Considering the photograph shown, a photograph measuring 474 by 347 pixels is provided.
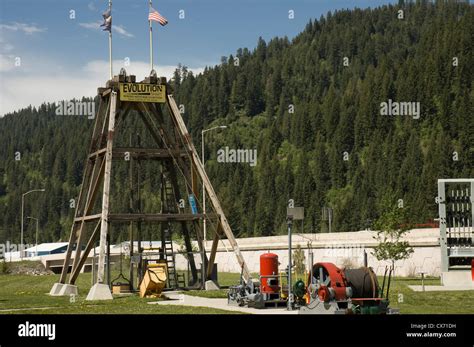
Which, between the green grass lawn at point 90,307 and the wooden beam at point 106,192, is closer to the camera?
the green grass lawn at point 90,307

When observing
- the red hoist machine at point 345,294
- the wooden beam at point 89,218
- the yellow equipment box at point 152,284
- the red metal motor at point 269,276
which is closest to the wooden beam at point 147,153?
the wooden beam at point 89,218

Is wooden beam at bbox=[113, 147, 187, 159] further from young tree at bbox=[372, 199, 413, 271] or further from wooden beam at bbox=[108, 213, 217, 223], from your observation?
young tree at bbox=[372, 199, 413, 271]

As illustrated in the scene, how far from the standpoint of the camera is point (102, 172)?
38.8 meters

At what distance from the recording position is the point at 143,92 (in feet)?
127

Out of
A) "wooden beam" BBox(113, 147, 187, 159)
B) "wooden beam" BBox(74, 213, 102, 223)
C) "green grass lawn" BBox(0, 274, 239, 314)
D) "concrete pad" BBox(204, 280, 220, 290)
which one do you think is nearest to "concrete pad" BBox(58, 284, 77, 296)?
"green grass lawn" BBox(0, 274, 239, 314)

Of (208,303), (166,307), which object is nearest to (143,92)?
(208,303)

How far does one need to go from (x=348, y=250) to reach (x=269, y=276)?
34.7 metres

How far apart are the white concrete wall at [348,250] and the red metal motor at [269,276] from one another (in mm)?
18900

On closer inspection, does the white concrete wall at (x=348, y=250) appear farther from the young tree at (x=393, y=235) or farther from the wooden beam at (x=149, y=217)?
the wooden beam at (x=149, y=217)

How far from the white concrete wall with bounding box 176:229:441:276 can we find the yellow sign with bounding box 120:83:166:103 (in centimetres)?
1200

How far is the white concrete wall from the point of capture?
55.4 meters

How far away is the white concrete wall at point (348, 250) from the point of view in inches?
2181

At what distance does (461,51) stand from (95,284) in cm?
17471
